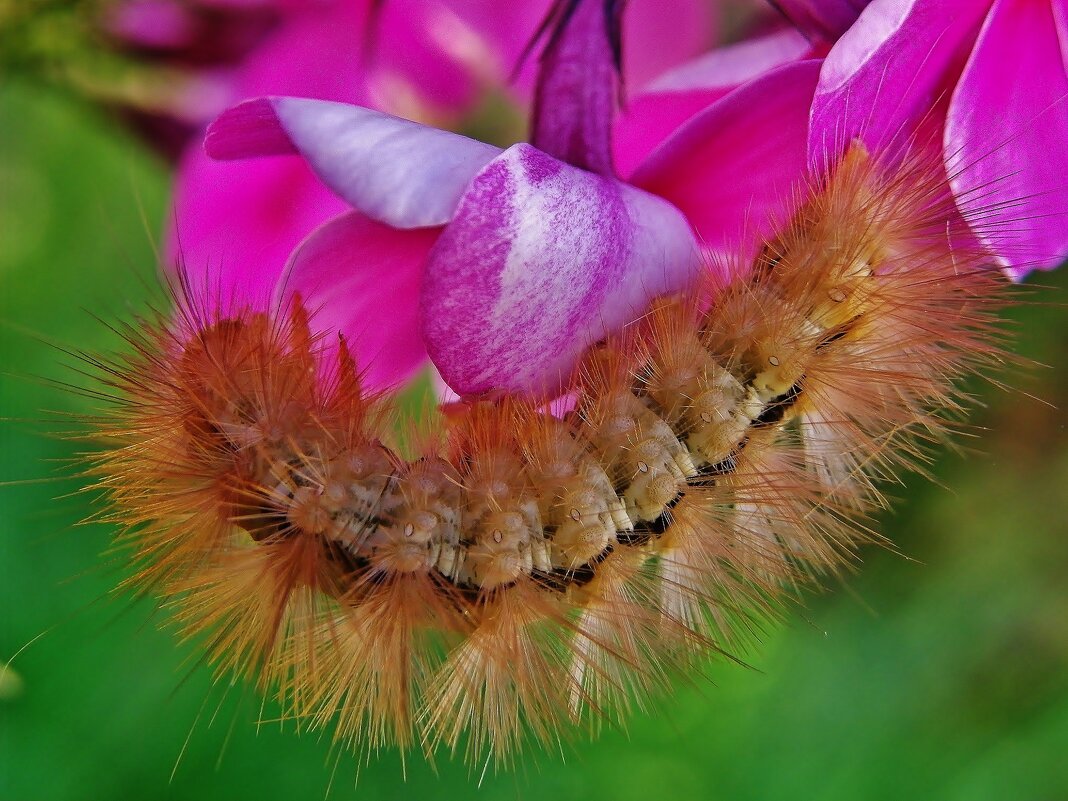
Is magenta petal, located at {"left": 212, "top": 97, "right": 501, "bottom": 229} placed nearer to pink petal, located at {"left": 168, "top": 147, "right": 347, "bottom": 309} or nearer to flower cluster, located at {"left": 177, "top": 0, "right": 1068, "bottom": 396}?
flower cluster, located at {"left": 177, "top": 0, "right": 1068, "bottom": 396}

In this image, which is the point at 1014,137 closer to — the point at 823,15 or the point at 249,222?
the point at 823,15

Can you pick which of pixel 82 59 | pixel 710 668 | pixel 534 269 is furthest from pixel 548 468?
pixel 82 59

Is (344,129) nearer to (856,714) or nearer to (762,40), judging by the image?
(762,40)

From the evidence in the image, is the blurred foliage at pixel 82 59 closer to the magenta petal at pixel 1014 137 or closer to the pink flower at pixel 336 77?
the pink flower at pixel 336 77

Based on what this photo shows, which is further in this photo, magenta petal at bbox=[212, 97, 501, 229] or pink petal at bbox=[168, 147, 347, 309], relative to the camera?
pink petal at bbox=[168, 147, 347, 309]

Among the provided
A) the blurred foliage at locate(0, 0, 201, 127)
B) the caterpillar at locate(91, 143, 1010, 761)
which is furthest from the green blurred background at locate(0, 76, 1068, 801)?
the caterpillar at locate(91, 143, 1010, 761)

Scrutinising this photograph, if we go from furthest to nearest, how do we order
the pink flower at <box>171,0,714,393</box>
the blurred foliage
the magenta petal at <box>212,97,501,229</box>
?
the blurred foliage, the pink flower at <box>171,0,714,393</box>, the magenta petal at <box>212,97,501,229</box>
